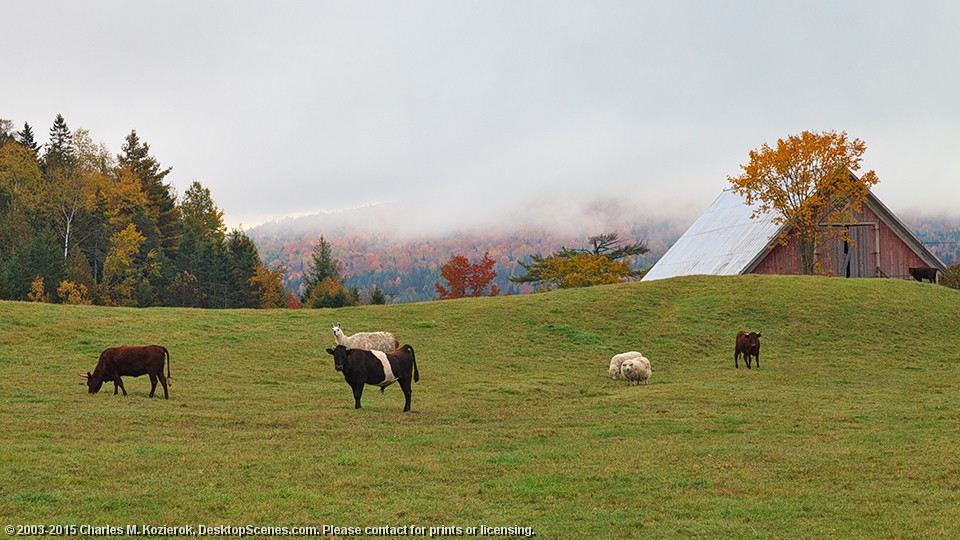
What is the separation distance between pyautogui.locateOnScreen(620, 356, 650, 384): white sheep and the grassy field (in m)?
0.73

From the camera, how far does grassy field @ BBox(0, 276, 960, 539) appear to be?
10.7 meters

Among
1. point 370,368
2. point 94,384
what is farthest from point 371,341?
point 370,368

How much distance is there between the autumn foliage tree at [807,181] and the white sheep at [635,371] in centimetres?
3604

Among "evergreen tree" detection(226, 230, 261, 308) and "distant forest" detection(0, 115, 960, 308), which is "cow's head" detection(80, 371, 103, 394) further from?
"evergreen tree" detection(226, 230, 261, 308)

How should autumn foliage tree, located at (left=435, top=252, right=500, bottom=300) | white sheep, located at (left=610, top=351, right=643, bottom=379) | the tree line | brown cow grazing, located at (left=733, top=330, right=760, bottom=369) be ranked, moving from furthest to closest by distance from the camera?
autumn foliage tree, located at (left=435, top=252, right=500, bottom=300)
the tree line
brown cow grazing, located at (left=733, top=330, right=760, bottom=369)
white sheep, located at (left=610, top=351, right=643, bottom=379)

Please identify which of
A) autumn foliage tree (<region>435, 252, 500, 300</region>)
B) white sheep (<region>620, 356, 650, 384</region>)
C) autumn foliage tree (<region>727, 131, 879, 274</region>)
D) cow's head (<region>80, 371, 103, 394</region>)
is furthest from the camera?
autumn foliage tree (<region>435, 252, 500, 300</region>)

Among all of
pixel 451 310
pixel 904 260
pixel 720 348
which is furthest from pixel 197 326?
pixel 904 260

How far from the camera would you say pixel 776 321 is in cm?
4478

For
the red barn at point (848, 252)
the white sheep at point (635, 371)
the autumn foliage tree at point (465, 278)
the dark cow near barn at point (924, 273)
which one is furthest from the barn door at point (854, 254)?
the autumn foliage tree at point (465, 278)

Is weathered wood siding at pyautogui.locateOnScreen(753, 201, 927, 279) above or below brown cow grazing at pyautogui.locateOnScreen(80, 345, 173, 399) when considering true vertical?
above

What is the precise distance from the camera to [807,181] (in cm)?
6088

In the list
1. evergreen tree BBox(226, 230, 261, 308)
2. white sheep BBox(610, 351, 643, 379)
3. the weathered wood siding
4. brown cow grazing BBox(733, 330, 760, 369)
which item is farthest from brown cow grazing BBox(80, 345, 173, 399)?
evergreen tree BBox(226, 230, 261, 308)

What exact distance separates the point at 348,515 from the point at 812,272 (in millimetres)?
58204

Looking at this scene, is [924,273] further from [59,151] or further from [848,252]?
[59,151]
